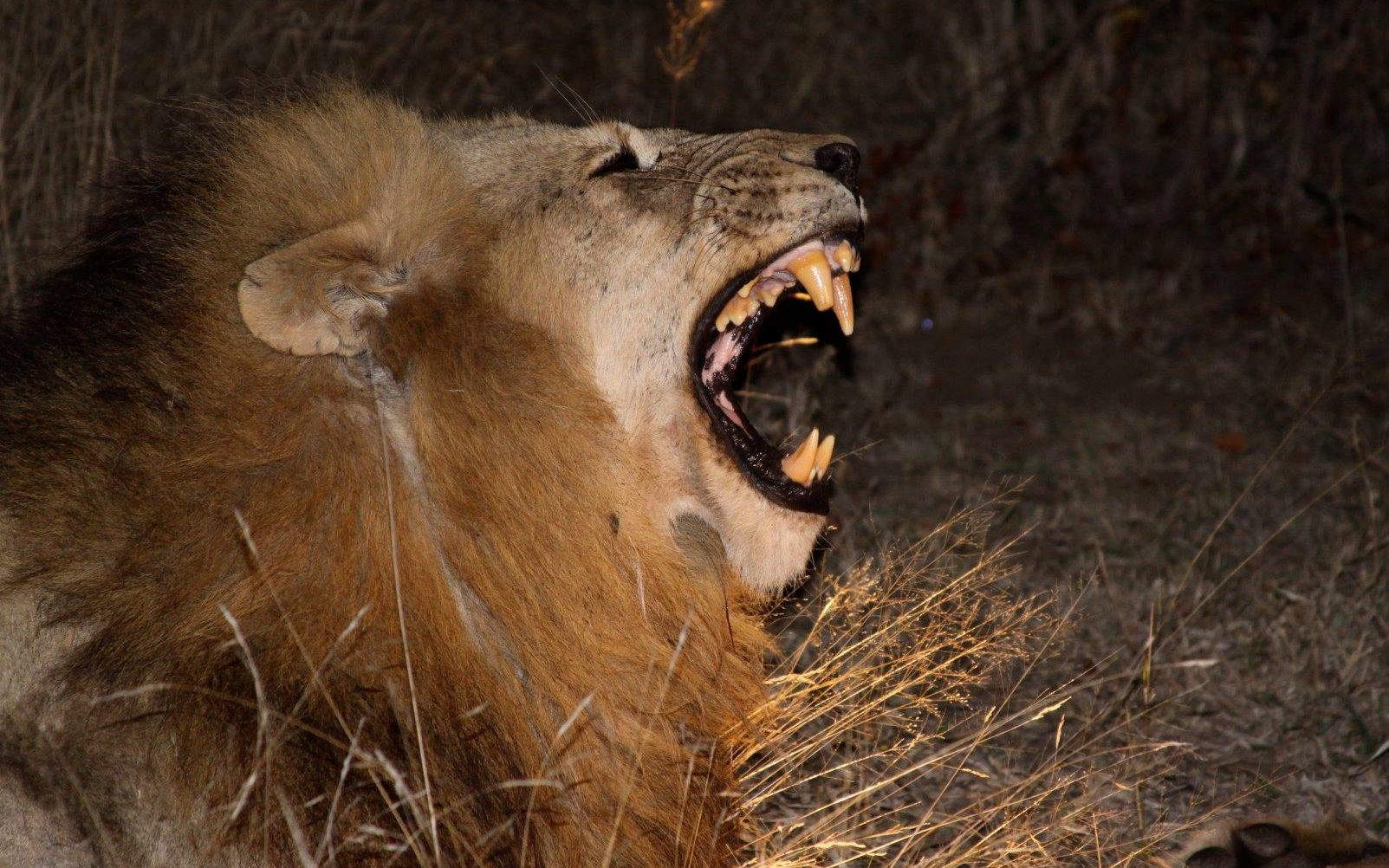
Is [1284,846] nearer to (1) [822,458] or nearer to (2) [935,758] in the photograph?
(2) [935,758]

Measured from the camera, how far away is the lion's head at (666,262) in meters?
2.29

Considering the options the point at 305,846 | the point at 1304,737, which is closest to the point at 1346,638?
the point at 1304,737

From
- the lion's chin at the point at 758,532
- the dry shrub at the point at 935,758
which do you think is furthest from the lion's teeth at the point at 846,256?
the dry shrub at the point at 935,758

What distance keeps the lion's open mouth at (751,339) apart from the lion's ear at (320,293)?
591 millimetres

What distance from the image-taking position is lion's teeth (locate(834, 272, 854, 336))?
8.70ft

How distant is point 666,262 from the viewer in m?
2.43

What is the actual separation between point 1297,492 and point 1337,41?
132 inches

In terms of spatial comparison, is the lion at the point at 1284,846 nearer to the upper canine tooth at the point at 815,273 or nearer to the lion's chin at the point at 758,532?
the lion's chin at the point at 758,532

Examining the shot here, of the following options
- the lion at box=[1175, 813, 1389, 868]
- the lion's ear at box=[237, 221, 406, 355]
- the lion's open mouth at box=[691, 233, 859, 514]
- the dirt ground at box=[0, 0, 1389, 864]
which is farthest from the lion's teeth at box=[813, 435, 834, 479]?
the lion at box=[1175, 813, 1389, 868]

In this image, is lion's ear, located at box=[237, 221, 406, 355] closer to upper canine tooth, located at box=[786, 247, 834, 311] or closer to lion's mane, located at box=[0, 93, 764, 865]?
lion's mane, located at box=[0, 93, 764, 865]

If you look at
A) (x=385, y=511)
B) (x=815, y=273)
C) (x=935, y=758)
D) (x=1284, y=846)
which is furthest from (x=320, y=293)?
(x=1284, y=846)

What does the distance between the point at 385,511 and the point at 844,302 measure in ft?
3.42

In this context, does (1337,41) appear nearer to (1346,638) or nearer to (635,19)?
(635,19)

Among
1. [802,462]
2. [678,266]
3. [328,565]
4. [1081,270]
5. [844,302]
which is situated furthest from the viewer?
[1081,270]
